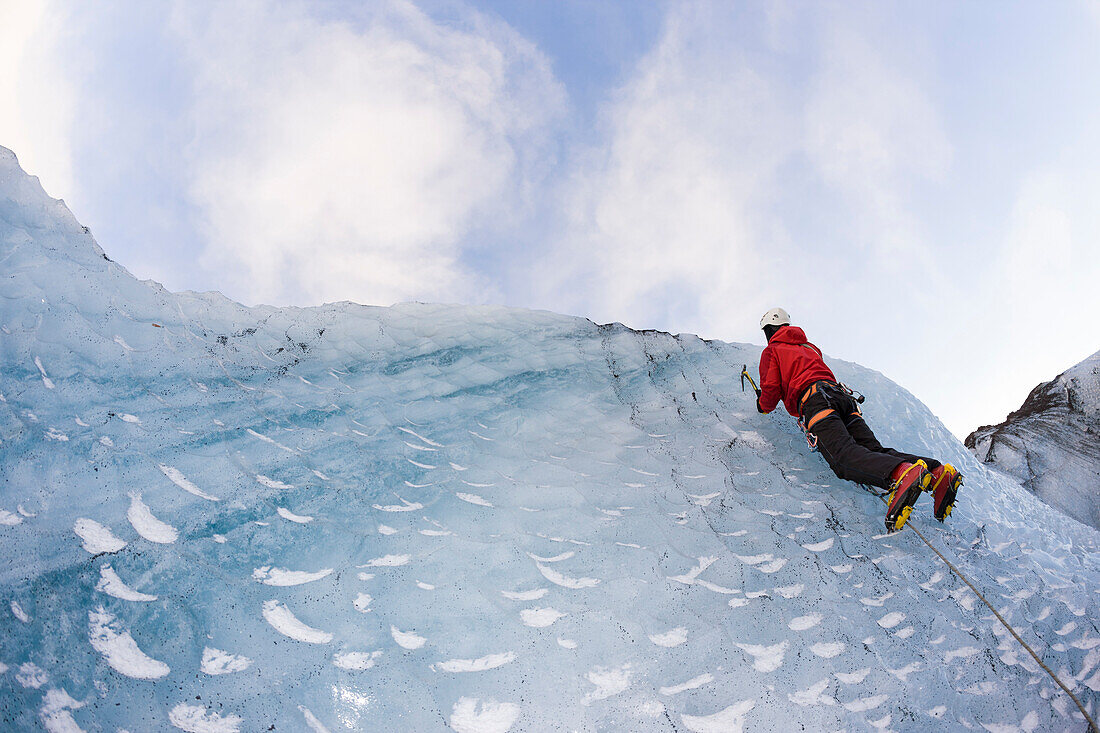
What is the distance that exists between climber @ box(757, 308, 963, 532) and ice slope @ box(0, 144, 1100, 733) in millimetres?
199

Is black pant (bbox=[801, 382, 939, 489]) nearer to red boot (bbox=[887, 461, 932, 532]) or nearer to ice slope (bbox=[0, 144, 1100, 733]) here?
red boot (bbox=[887, 461, 932, 532])

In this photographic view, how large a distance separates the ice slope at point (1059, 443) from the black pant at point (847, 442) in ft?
12.5

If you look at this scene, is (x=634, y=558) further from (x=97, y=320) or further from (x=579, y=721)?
(x=97, y=320)

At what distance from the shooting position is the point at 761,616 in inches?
97.2

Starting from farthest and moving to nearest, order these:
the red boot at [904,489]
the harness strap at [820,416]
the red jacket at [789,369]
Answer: the red jacket at [789,369], the harness strap at [820,416], the red boot at [904,489]

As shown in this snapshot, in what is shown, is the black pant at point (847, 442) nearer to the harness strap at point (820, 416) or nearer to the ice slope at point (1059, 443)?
the harness strap at point (820, 416)

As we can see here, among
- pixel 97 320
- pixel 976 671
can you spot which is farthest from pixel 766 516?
pixel 97 320

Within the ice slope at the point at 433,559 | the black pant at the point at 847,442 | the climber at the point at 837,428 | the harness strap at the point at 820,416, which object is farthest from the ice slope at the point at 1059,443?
the harness strap at the point at 820,416

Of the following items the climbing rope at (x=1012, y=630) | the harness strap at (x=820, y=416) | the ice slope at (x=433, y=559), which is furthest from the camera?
the harness strap at (x=820, y=416)

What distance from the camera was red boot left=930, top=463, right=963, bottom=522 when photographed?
2984 mm

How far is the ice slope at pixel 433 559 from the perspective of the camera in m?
2.09

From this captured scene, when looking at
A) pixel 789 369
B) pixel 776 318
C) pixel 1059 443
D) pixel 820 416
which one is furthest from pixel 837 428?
pixel 1059 443

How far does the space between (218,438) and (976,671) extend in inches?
156

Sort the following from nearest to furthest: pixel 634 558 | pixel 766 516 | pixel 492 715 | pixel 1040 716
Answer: pixel 492 715 → pixel 1040 716 → pixel 634 558 → pixel 766 516
